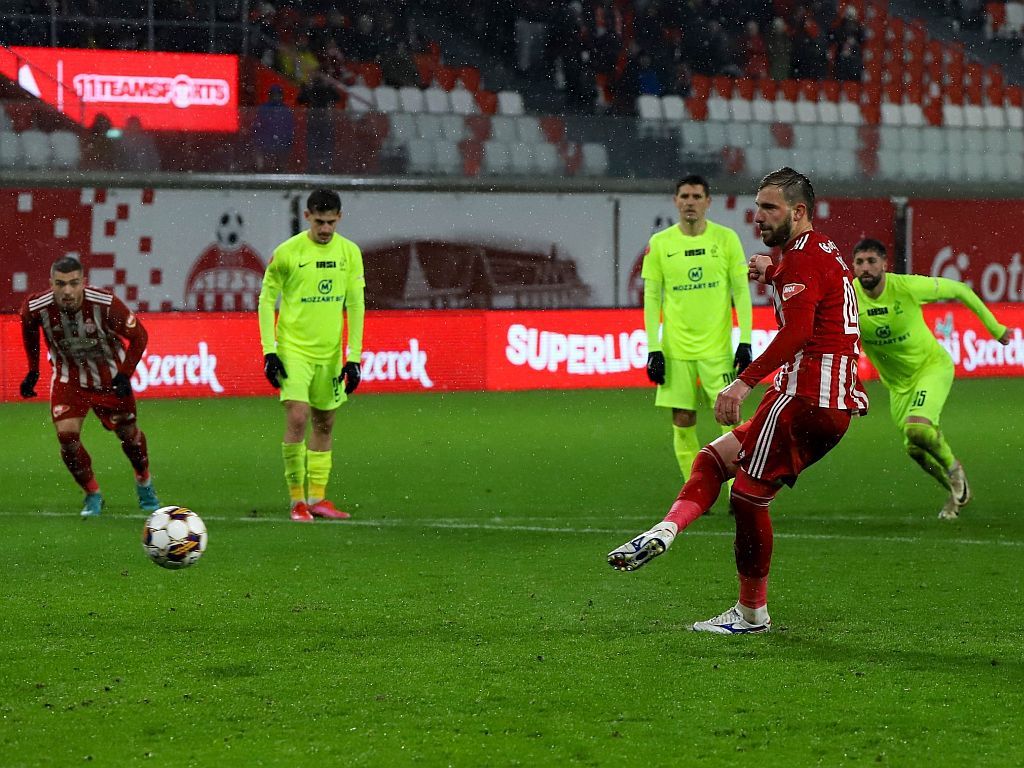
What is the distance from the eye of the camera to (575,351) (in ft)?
66.9

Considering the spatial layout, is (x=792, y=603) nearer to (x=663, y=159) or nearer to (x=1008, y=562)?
(x=1008, y=562)

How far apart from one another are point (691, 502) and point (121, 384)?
15.4ft

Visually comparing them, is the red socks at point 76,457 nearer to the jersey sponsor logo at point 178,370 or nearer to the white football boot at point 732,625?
the white football boot at point 732,625

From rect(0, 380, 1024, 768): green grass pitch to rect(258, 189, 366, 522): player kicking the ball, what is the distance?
350 mm

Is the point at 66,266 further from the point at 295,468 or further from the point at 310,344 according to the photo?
the point at 295,468

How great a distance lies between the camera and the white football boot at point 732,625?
6195 millimetres

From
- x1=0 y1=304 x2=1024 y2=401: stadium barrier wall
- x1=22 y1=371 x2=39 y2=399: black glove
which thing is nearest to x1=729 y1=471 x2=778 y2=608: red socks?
x1=22 y1=371 x2=39 y2=399: black glove

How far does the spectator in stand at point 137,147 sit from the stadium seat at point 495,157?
187 inches

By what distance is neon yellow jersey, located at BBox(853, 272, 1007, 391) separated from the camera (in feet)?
32.2

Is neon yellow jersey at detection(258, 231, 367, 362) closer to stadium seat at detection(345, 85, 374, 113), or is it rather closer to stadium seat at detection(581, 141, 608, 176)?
stadium seat at detection(345, 85, 374, 113)

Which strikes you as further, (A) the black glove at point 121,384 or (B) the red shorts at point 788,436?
(A) the black glove at point 121,384

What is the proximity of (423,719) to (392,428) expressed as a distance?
10.8 metres

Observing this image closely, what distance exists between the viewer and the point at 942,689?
17.4 ft

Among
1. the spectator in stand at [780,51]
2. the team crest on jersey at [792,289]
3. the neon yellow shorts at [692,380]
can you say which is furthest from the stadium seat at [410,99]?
the team crest on jersey at [792,289]
